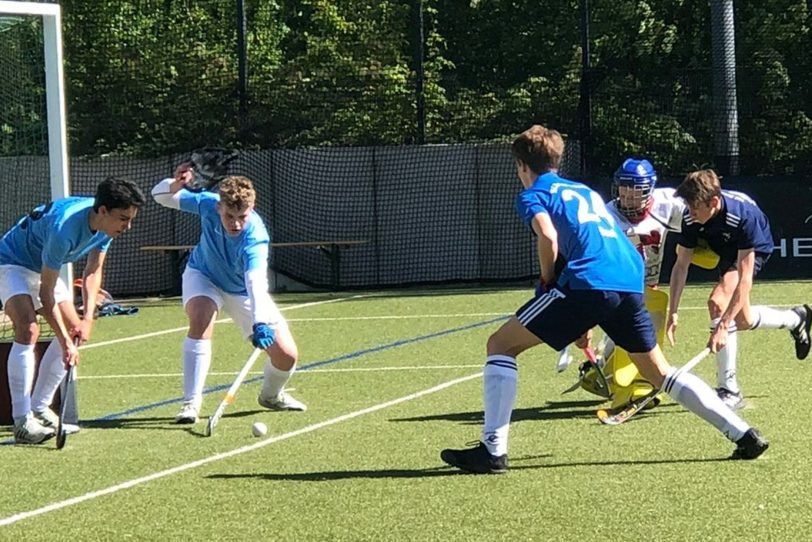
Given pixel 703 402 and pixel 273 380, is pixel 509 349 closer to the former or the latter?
pixel 703 402

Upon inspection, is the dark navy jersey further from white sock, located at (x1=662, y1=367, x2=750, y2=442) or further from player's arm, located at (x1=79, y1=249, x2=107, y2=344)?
player's arm, located at (x1=79, y1=249, x2=107, y2=344)

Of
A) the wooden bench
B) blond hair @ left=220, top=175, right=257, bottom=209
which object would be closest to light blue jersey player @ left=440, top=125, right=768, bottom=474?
blond hair @ left=220, top=175, right=257, bottom=209

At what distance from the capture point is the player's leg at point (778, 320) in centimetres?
958

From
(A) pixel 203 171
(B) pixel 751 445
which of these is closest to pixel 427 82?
(A) pixel 203 171

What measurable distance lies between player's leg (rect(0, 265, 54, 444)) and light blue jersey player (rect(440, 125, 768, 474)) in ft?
8.87

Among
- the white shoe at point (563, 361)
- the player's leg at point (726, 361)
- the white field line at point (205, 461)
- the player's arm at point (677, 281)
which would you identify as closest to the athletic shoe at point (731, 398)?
the player's leg at point (726, 361)

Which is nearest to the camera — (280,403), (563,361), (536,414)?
(536,414)

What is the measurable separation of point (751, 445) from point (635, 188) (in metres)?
2.38

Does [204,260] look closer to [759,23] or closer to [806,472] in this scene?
[806,472]

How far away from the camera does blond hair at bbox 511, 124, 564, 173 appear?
6895mm

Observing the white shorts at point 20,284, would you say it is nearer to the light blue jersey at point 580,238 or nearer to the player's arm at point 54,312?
the player's arm at point 54,312

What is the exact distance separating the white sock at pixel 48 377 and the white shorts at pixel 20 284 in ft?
0.88

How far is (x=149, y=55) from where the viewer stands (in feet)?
82.6

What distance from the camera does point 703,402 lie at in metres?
7.04
